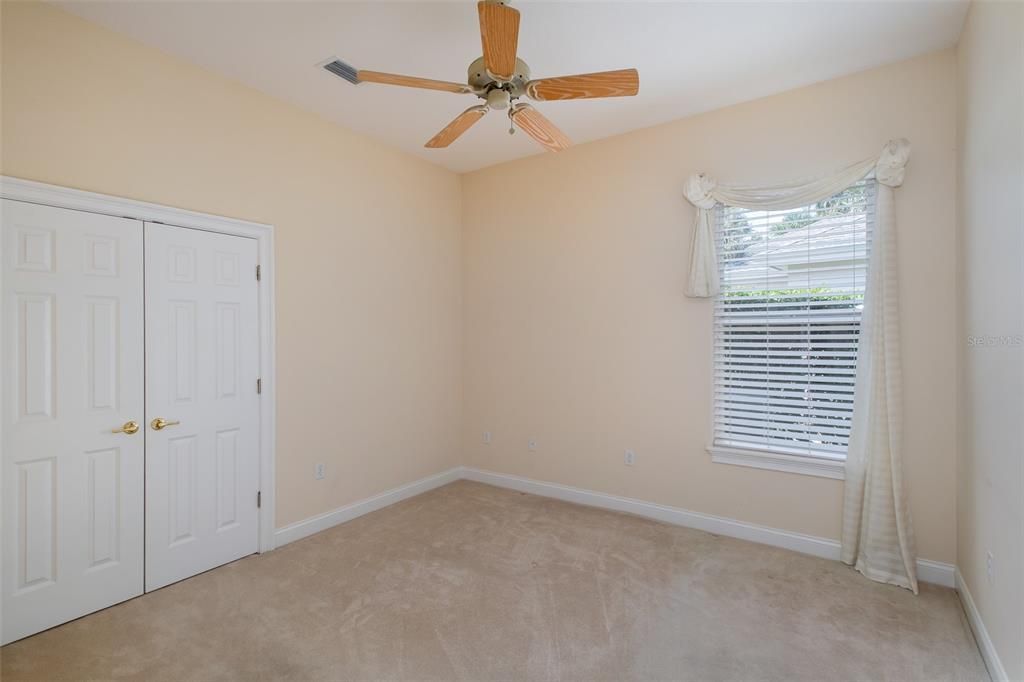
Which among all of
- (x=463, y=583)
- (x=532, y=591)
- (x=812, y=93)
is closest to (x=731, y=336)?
(x=812, y=93)

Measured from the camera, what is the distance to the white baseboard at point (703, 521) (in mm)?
2877

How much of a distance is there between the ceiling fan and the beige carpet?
2602mm

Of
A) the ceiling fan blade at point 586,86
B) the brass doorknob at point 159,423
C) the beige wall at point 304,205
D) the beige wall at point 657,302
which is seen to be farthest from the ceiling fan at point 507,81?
the brass doorknob at point 159,423

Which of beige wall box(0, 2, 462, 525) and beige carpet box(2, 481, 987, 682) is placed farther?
beige wall box(0, 2, 462, 525)

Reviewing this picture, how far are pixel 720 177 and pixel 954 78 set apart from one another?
131 centimetres

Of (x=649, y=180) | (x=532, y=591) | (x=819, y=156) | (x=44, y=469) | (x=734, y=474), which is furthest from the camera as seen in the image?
(x=649, y=180)

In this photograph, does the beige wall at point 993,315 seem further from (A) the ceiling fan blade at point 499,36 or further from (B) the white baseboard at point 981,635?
(A) the ceiling fan blade at point 499,36

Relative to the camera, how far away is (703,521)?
3.65 m

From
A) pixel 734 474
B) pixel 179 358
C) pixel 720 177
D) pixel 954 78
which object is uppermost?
pixel 954 78

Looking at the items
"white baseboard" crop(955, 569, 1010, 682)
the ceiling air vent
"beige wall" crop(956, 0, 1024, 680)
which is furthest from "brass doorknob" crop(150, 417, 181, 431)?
"white baseboard" crop(955, 569, 1010, 682)

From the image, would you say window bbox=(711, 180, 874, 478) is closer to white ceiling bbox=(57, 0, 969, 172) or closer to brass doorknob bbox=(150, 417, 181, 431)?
white ceiling bbox=(57, 0, 969, 172)

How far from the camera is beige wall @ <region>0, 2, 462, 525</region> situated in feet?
8.23

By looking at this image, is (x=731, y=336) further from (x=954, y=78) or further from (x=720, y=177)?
(x=954, y=78)

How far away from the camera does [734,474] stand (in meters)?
3.54
